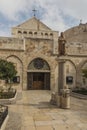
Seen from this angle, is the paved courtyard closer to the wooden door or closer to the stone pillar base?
the stone pillar base

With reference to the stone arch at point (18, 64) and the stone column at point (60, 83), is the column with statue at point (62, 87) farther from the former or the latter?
the stone arch at point (18, 64)

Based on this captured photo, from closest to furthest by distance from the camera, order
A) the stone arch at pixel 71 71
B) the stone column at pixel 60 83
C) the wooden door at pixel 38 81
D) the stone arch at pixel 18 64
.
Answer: the stone column at pixel 60 83 < the stone arch at pixel 18 64 < the wooden door at pixel 38 81 < the stone arch at pixel 71 71

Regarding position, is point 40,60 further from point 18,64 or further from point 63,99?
→ point 63,99

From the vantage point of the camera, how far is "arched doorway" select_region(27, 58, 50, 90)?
24891mm

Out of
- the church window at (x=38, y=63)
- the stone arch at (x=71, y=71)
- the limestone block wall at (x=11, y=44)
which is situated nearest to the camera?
the limestone block wall at (x=11, y=44)

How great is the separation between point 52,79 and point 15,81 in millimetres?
4529

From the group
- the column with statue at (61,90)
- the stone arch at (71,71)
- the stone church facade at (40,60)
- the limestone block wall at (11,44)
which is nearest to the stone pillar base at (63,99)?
the column with statue at (61,90)

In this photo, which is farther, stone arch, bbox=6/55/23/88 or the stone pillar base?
stone arch, bbox=6/55/23/88

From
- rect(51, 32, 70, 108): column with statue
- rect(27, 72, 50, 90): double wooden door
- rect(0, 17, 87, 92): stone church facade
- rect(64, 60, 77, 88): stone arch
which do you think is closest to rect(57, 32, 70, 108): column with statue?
rect(51, 32, 70, 108): column with statue

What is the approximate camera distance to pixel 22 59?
24.5 meters

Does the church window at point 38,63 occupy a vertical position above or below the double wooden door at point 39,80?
above

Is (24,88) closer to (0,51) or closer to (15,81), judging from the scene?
(15,81)

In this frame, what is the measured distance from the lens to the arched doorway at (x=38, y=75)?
2489 centimetres

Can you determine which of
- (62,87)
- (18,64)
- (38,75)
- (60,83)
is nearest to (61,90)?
(62,87)
